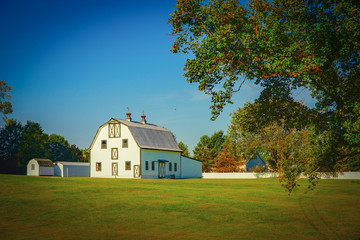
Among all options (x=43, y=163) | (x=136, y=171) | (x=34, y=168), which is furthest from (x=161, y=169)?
(x=34, y=168)

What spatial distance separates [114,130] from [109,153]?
11.6 ft

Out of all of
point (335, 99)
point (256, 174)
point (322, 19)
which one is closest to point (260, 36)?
point (322, 19)

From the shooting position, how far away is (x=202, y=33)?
1655 centimetres

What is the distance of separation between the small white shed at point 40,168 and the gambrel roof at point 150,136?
1874 cm

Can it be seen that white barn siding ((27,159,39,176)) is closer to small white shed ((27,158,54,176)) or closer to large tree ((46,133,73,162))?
small white shed ((27,158,54,176))

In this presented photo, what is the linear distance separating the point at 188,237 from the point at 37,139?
8286 centimetres

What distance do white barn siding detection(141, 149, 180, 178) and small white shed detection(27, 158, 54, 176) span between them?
2278cm

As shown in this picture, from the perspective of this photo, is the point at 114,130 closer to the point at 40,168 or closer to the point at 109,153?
the point at 109,153

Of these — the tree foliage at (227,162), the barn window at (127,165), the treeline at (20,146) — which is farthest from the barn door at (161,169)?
the treeline at (20,146)

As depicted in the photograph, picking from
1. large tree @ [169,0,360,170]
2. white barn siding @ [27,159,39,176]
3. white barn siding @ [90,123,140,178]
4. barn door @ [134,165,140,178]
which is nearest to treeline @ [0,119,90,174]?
white barn siding @ [27,159,39,176]

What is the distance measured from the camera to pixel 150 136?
56375 mm

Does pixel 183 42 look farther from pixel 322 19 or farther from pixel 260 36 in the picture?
pixel 322 19

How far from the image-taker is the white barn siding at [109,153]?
51844 mm

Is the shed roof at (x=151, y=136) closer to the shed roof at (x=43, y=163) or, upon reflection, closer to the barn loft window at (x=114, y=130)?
the barn loft window at (x=114, y=130)
